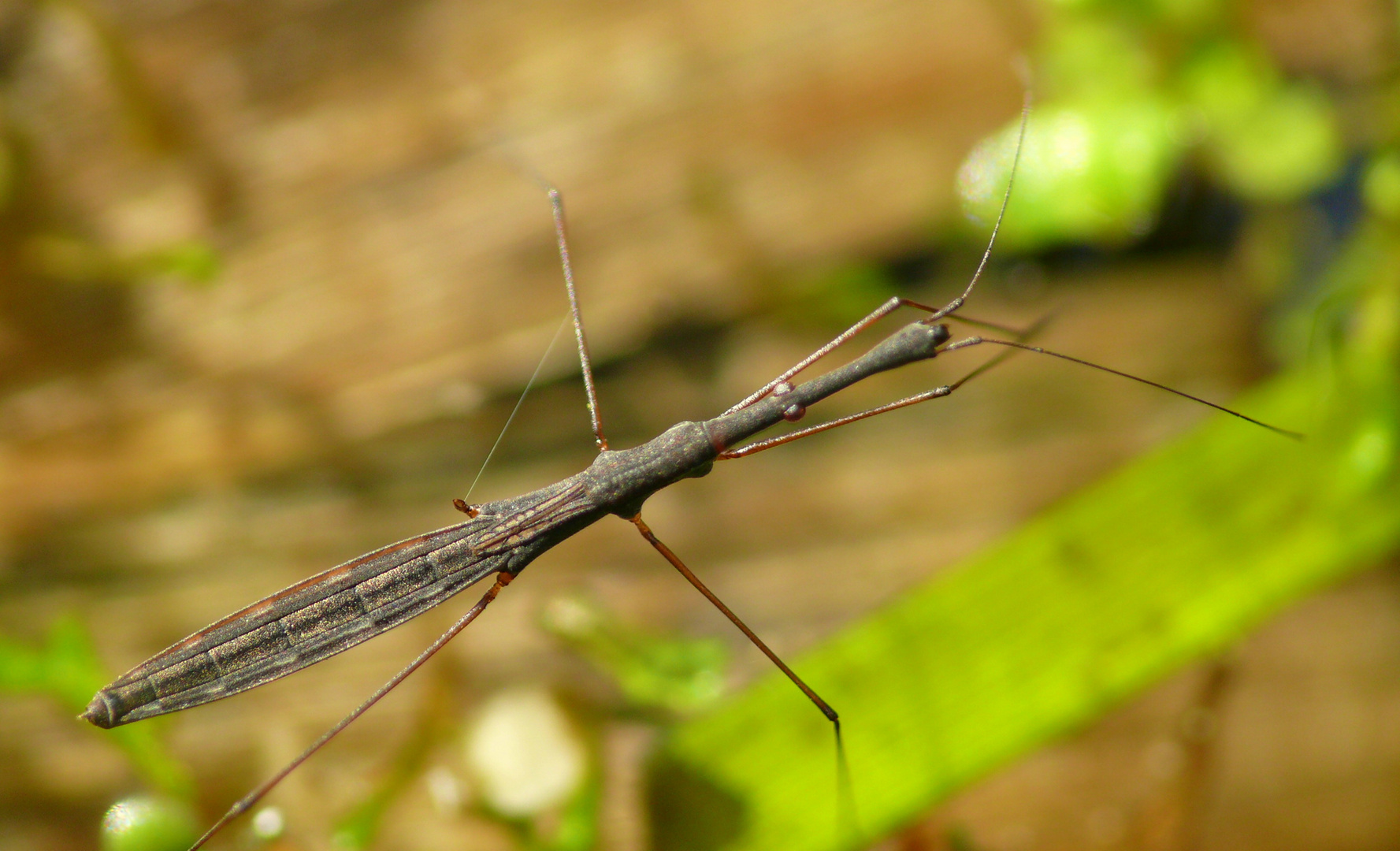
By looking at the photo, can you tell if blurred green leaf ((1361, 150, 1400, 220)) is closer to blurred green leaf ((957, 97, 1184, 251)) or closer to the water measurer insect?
blurred green leaf ((957, 97, 1184, 251))

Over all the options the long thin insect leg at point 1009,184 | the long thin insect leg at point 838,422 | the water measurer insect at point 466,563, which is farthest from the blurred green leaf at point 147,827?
the long thin insect leg at point 1009,184

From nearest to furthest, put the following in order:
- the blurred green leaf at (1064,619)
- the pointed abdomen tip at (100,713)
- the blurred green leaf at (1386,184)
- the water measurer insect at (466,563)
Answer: the pointed abdomen tip at (100,713)
the water measurer insect at (466,563)
the blurred green leaf at (1064,619)
the blurred green leaf at (1386,184)

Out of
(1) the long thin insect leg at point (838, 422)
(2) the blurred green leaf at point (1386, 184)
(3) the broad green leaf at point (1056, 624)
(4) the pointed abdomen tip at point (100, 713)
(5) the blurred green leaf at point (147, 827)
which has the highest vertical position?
(2) the blurred green leaf at point (1386, 184)

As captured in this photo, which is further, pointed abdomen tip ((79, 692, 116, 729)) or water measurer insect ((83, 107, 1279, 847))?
water measurer insect ((83, 107, 1279, 847))

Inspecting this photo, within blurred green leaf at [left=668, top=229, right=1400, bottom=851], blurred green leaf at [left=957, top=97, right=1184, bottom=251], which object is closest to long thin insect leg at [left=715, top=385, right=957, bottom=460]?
blurred green leaf at [left=668, top=229, right=1400, bottom=851]

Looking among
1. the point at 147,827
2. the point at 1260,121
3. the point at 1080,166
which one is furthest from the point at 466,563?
the point at 1260,121

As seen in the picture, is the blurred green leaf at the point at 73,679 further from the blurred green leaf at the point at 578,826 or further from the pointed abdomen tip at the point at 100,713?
the blurred green leaf at the point at 578,826
